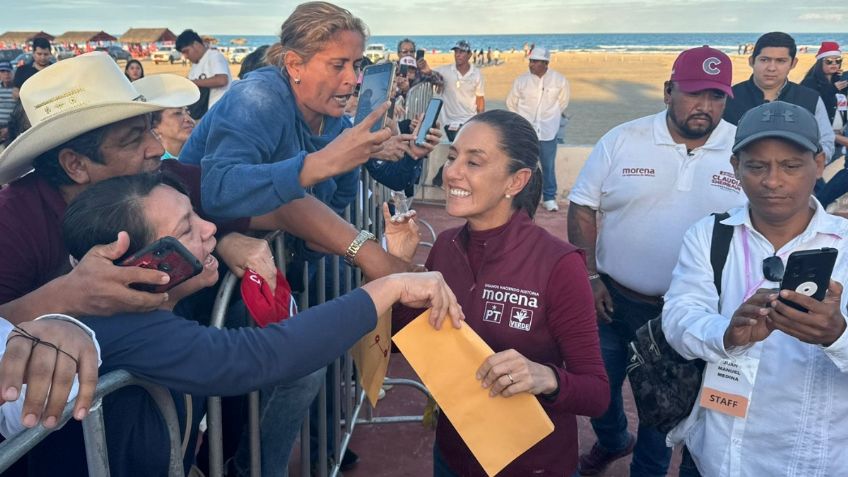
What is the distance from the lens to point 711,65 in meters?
3.45

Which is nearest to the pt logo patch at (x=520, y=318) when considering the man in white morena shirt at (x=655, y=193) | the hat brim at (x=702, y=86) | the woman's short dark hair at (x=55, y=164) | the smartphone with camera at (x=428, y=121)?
the smartphone with camera at (x=428, y=121)

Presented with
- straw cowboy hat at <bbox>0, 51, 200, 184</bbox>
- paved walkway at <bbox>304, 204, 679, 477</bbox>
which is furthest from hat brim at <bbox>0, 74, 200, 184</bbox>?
paved walkway at <bbox>304, 204, 679, 477</bbox>

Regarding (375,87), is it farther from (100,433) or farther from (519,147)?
(100,433)

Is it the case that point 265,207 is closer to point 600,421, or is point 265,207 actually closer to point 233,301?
point 233,301

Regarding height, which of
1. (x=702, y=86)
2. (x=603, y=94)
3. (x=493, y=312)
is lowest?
(x=603, y=94)

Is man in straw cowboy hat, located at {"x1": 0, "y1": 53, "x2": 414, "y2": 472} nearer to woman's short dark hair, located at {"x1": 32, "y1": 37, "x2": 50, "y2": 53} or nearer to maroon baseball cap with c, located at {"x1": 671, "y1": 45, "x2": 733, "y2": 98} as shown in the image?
maroon baseball cap with c, located at {"x1": 671, "y1": 45, "x2": 733, "y2": 98}

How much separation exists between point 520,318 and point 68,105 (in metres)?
1.76

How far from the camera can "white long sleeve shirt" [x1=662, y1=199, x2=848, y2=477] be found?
2254 mm

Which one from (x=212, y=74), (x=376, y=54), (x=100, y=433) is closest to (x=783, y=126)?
(x=100, y=433)

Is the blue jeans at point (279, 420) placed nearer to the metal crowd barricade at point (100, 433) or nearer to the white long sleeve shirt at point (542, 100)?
the metal crowd barricade at point (100, 433)

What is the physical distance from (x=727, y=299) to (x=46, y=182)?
2446 mm

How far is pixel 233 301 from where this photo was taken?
2.58m

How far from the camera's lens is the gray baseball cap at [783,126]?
8.02 ft

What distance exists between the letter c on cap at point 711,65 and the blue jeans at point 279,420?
8.07 ft
